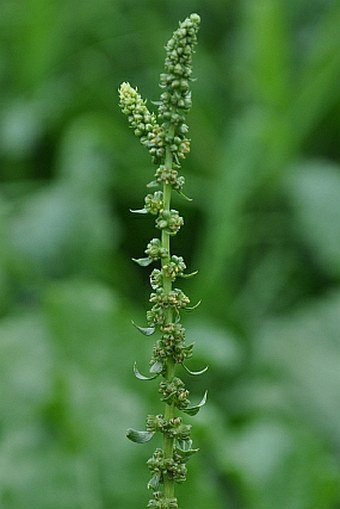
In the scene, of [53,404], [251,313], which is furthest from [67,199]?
[53,404]

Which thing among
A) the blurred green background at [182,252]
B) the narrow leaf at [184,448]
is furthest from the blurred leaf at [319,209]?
the narrow leaf at [184,448]

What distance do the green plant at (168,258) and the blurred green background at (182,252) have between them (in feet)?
4.03

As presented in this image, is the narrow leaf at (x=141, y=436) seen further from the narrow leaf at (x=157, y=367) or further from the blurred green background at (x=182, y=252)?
the blurred green background at (x=182, y=252)

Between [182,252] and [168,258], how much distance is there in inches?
108

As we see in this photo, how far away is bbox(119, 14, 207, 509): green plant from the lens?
2.21 ft

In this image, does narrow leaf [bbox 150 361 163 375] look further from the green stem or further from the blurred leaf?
the blurred leaf

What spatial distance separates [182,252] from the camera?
3.42m

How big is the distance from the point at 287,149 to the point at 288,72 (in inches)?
13.5

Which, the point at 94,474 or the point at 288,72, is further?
the point at 288,72

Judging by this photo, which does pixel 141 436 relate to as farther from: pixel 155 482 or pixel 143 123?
pixel 143 123

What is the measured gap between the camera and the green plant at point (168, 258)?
2.21ft

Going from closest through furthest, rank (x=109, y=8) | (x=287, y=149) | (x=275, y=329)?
(x=275, y=329), (x=287, y=149), (x=109, y=8)

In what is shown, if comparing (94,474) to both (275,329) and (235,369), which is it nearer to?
(235,369)

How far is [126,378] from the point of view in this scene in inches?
87.7
